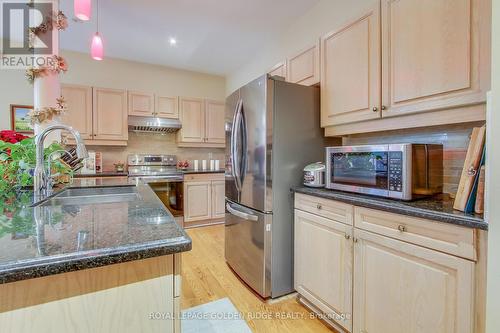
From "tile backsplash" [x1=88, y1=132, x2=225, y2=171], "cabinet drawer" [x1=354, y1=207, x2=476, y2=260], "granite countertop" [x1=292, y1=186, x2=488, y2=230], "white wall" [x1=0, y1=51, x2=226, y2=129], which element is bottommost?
"cabinet drawer" [x1=354, y1=207, x2=476, y2=260]

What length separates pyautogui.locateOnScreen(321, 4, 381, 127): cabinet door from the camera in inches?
60.1

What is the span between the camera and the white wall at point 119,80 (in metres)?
3.13

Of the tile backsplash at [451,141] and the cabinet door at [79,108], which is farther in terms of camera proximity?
the cabinet door at [79,108]

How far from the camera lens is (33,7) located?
1.62 meters

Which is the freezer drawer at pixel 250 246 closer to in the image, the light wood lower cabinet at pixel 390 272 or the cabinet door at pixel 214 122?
the light wood lower cabinet at pixel 390 272

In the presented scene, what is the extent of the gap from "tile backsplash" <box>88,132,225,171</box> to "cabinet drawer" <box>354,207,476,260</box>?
11.1 feet

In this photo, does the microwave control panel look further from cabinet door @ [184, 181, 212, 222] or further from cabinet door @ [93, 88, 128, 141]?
cabinet door @ [93, 88, 128, 141]

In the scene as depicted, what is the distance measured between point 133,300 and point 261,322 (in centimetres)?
131

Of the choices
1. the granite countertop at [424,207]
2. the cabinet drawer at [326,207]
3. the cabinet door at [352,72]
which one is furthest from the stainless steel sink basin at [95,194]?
the cabinet door at [352,72]

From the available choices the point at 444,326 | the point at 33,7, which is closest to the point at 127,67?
the point at 33,7

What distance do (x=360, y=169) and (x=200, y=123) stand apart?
3.10m

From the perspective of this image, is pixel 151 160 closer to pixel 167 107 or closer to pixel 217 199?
pixel 167 107

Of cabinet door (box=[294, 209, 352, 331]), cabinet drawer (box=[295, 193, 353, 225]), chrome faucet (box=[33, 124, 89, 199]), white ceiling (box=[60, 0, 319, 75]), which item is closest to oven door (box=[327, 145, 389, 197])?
cabinet drawer (box=[295, 193, 353, 225])

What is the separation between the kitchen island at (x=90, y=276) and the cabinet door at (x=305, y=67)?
5.96 feet
